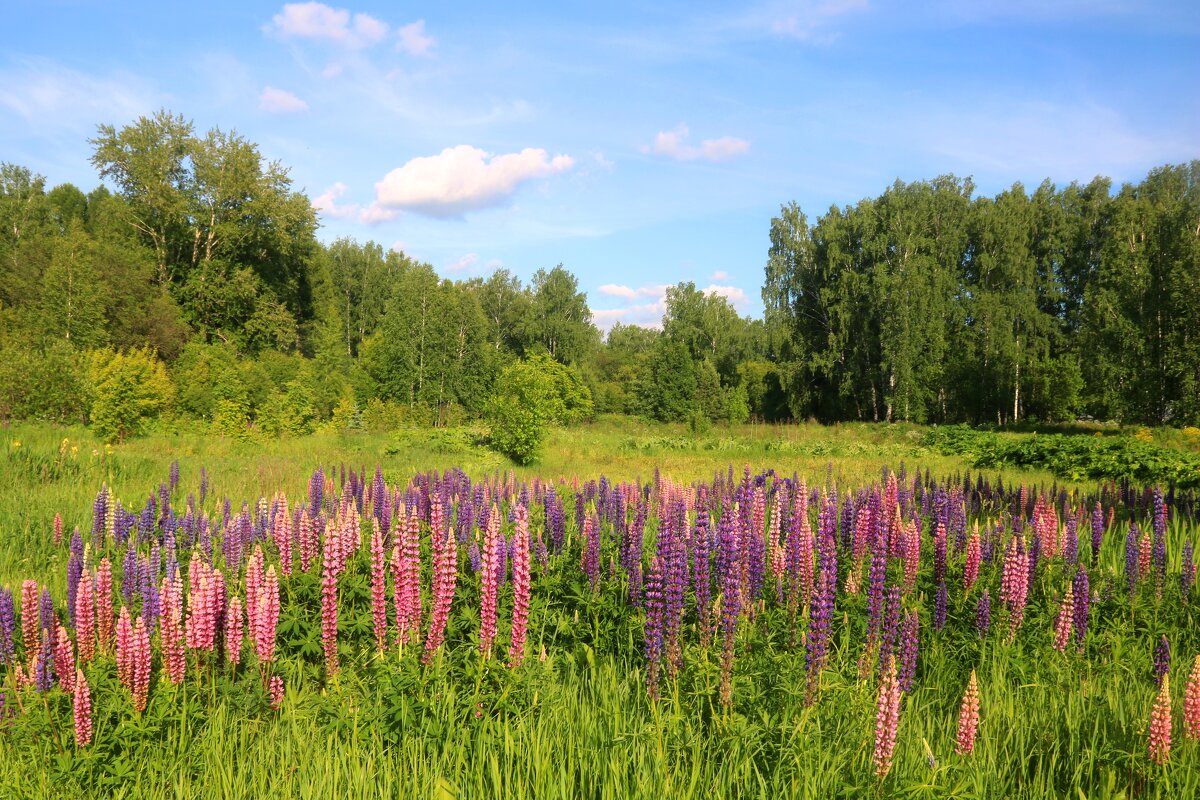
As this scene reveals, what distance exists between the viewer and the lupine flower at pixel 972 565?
529 centimetres

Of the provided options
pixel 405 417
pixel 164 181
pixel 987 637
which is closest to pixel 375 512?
pixel 987 637

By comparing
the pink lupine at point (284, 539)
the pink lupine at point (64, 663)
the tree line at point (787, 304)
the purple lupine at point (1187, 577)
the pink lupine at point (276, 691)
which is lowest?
the pink lupine at point (276, 691)

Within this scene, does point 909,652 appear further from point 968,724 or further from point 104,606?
point 104,606

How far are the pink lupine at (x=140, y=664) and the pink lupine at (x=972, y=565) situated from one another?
17.7ft

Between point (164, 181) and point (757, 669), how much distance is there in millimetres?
48853

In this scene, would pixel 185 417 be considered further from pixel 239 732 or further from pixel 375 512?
pixel 239 732

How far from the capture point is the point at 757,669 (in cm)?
370

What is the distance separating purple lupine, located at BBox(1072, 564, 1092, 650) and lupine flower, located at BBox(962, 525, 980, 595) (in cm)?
64

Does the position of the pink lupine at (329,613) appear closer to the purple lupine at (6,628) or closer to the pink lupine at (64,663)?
the pink lupine at (64,663)

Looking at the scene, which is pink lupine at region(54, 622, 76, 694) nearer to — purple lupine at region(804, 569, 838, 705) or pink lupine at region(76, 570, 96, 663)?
pink lupine at region(76, 570, 96, 663)

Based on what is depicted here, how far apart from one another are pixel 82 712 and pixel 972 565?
19.0ft

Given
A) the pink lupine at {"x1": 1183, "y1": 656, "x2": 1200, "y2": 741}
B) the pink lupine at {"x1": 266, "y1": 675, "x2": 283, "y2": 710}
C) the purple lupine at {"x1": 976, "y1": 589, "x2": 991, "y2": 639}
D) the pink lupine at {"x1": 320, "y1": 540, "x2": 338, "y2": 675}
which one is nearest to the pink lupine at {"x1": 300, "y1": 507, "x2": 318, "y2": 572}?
the pink lupine at {"x1": 320, "y1": 540, "x2": 338, "y2": 675}

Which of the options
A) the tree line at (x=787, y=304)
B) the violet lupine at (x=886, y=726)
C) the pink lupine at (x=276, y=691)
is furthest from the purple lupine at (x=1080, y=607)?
the tree line at (x=787, y=304)

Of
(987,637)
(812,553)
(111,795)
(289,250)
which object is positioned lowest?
(111,795)
